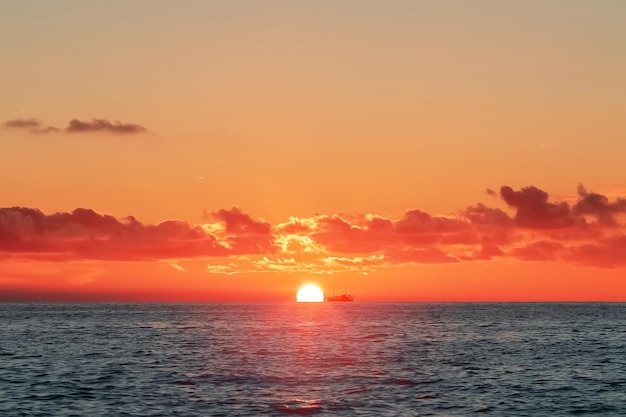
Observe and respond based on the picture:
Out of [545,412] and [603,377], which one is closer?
[545,412]

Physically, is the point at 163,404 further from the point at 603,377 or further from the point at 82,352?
the point at 82,352

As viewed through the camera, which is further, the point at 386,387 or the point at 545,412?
the point at 386,387

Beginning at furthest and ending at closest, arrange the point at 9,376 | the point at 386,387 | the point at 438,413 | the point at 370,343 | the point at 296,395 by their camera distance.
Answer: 1. the point at 370,343
2. the point at 9,376
3. the point at 386,387
4. the point at 296,395
5. the point at 438,413

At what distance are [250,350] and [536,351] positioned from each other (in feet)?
141

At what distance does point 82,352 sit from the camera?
392 feet

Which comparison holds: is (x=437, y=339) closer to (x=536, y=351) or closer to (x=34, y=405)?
(x=536, y=351)

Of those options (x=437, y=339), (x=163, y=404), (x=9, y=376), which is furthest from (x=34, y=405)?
(x=437, y=339)

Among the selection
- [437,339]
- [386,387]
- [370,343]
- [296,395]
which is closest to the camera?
[296,395]

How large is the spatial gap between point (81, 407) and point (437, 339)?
94499mm

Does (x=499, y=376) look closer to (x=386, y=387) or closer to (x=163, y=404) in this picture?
(x=386, y=387)

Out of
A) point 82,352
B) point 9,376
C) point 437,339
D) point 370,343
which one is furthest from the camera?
point 437,339

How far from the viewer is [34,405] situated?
67375 mm

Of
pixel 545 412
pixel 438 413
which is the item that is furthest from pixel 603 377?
pixel 438 413

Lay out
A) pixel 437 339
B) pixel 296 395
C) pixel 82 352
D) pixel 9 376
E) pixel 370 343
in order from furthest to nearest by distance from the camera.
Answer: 1. pixel 437 339
2. pixel 370 343
3. pixel 82 352
4. pixel 9 376
5. pixel 296 395
